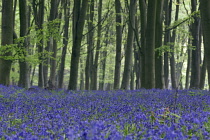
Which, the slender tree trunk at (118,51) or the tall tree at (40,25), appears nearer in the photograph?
the tall tree at (40,25)

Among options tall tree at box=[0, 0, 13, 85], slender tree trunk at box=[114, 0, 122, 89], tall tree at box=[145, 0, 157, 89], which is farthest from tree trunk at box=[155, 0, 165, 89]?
tall tree at box=[0, 0, 13, 85]

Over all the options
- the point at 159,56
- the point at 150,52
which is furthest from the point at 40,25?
the point at 150,52

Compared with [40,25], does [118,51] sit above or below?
below

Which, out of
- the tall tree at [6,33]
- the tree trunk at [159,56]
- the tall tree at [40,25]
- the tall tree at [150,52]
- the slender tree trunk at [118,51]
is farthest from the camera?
the slender tree trunk at [118,51]

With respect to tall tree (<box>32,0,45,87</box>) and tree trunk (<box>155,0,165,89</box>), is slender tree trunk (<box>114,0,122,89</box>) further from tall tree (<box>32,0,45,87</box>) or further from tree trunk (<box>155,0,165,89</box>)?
tall tree (<box>32,0,45,87</box>)

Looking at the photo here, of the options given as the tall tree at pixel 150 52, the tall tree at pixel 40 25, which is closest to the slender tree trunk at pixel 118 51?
the tall tree at pixel 40 25

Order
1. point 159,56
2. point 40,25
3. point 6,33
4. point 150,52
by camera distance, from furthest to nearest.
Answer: point 40,25 < point 159,56 < point 6,33 < point 150,52

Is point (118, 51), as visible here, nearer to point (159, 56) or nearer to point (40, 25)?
point (159, 56)

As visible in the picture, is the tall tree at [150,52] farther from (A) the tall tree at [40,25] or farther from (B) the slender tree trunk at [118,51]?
(A) the tall tree at [40,25]

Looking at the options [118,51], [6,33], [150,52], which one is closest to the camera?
[150,52]

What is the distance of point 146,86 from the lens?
15344 mm

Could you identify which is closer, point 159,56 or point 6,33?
point 6,33

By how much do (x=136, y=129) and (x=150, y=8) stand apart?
12.0 m

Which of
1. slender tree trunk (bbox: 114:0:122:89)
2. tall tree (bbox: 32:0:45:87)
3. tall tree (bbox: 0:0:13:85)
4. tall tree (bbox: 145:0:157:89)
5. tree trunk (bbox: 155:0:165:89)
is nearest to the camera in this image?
tall tree (bbox: 145:0:157:89)
